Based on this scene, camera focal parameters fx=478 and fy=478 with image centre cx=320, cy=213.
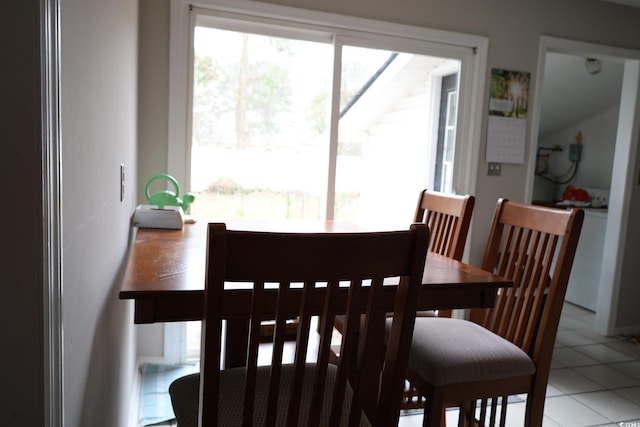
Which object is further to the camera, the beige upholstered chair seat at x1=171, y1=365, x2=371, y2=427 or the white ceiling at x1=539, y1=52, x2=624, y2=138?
the white ceiling at x1=539, y1=52, x2=624, y2=138

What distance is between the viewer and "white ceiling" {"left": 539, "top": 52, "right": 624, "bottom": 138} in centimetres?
396

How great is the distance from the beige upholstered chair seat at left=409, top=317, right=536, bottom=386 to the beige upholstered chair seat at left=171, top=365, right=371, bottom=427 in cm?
36

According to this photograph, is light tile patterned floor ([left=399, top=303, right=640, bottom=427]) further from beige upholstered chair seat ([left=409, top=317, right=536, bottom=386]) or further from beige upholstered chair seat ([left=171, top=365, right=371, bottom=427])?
beige upholstered chair seat ([left=171, top=365, right=371, bottom=427])

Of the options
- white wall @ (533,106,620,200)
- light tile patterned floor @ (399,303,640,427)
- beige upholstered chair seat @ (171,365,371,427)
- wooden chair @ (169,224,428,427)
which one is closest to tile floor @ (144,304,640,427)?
light tile patterned floor @ (399,303,640,427)

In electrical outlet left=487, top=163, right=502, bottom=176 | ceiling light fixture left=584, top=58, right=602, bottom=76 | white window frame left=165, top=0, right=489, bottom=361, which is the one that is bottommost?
electrical outlet left=487, top=163, right=502, bottom=176

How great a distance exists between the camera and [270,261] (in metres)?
0.89

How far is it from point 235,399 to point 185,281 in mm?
317

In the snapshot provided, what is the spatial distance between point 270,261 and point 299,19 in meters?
2.12

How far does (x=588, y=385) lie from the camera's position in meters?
2.74

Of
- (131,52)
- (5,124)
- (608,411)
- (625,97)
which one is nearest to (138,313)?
(5,124)

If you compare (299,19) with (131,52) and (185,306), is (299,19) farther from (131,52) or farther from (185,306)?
(185,306)

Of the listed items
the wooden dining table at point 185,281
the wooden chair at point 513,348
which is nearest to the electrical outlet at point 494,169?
the wooden chair at point 513,348

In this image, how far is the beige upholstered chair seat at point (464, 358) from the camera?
150 centimetres

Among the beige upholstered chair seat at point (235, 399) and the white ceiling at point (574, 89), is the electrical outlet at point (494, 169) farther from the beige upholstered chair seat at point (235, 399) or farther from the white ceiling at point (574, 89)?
the beige upholstered chair seat at point (235, 399)
